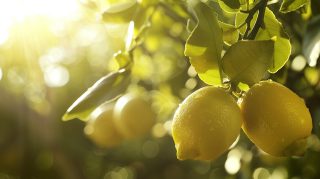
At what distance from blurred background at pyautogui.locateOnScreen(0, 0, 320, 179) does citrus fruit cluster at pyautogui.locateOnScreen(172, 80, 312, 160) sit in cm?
127

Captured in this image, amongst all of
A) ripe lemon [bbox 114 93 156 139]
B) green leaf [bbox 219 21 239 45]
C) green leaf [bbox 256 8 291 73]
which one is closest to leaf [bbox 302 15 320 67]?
green leaf [bbox 256 8 291 73]

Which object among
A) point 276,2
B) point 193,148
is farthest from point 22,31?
point 193,148

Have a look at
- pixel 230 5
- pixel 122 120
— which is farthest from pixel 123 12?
pixel 122 120

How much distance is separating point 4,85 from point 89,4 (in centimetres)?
165

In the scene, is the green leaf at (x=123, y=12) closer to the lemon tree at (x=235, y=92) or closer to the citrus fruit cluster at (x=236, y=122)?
the lemon tree at (x=235, y=92)

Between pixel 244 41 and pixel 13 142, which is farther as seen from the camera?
pixel 13 142

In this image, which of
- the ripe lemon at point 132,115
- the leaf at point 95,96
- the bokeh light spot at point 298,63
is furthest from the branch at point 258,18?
the ripe lemon at point 132,115

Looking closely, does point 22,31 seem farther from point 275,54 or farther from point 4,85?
point 275,54

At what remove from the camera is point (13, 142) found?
11.0ft

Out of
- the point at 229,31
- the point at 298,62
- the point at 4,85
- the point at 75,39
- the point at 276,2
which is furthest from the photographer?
the point at 75,39

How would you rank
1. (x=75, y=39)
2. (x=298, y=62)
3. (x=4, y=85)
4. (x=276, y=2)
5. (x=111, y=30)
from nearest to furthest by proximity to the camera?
(x=276, y=2) < (x=298, y=62) < (x=111, y=30) < (x=4, y=85) < (x=75, y=39)

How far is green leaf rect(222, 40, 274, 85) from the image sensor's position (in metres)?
1.02

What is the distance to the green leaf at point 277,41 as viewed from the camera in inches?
42.6

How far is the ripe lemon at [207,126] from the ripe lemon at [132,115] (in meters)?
0.98
